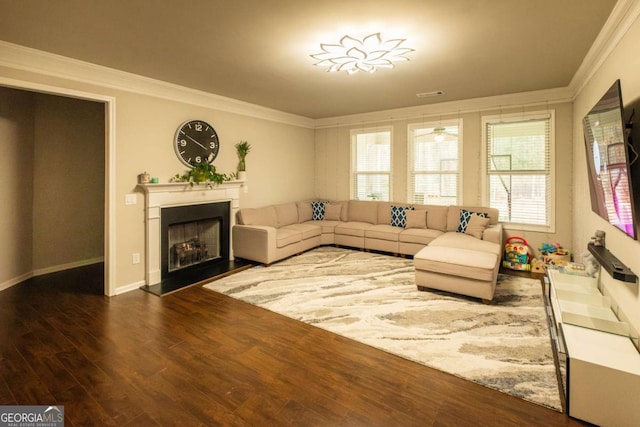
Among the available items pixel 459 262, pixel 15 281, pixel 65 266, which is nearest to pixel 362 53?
pixel 459 262

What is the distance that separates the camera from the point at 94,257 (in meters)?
5.30

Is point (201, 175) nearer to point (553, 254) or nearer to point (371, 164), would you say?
point (371, 164)

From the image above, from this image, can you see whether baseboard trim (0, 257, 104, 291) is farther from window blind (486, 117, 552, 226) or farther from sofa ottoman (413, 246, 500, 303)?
window blind (486, 117, 552, 226)

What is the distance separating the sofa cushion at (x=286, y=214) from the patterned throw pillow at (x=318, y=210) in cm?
51

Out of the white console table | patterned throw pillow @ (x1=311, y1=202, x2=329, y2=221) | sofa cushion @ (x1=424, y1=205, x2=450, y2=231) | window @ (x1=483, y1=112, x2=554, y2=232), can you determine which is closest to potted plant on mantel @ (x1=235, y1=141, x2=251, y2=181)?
patterned throw pillow @ (x1=311, y1=202, x2=329, y2=221)

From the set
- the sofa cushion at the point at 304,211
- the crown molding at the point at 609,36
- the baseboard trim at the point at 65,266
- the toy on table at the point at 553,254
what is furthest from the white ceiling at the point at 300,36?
the baseboard trim at the point at 65,266

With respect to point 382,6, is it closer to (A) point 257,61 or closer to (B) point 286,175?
(A) point 257,61

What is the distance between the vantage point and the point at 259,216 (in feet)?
18.4

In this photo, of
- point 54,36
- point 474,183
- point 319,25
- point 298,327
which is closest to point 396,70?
point 319,25

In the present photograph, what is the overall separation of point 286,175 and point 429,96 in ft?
10.2

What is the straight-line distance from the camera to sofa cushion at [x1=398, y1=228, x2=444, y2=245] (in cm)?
529

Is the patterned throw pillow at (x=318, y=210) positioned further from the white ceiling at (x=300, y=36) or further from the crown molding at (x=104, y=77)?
the white ceiling at (x=300, y=36)

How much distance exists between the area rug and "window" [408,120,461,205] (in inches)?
65.8

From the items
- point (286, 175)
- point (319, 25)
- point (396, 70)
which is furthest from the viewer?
point (286, 175)
